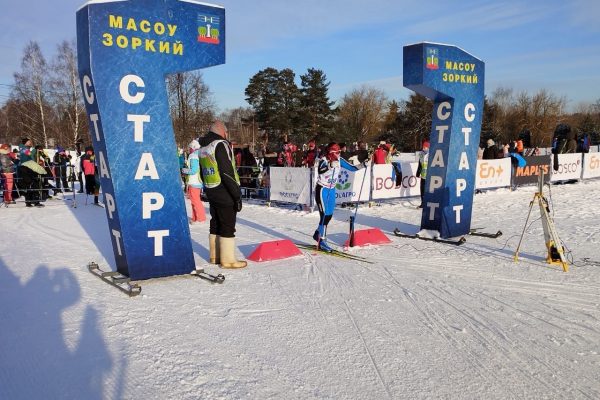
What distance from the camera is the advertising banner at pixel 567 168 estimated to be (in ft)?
62.6

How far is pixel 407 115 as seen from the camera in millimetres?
60750

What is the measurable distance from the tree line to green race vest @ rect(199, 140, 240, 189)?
30.6 metres

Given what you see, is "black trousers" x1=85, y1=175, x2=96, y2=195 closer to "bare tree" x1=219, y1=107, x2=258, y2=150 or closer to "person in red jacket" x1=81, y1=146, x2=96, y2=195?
"person in red jacket" x1=81, y1=146, x2=96, y2=195

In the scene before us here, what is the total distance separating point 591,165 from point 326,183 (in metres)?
19.0

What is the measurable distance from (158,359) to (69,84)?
137ft

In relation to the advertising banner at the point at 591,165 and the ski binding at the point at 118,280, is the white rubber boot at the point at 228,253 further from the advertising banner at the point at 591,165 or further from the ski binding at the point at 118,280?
the advertising banner at the point at 591,165

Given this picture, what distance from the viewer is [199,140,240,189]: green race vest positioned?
19.7ft

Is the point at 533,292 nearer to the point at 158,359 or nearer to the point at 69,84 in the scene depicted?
the point at 158,359

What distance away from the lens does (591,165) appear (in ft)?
68.7

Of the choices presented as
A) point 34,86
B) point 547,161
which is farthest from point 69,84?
point 547,161

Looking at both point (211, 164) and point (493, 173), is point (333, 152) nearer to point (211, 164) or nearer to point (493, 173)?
point (211, 164)

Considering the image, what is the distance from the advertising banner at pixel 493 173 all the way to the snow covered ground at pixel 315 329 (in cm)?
904

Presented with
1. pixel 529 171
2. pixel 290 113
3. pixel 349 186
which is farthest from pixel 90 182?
pixel 290 113

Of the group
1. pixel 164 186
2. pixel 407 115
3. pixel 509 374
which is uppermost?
pixel 407 115
